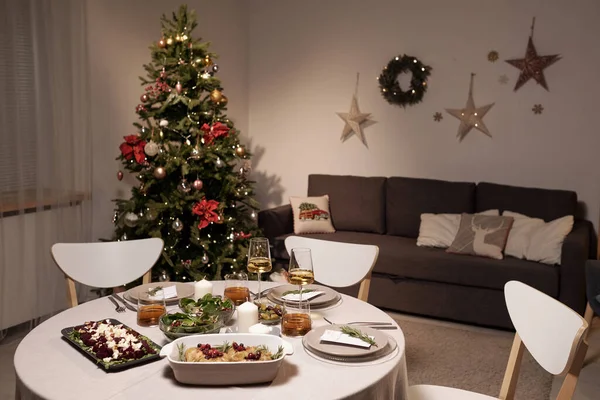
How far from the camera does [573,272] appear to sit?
12.0 feet

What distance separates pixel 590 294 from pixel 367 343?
2.33 m

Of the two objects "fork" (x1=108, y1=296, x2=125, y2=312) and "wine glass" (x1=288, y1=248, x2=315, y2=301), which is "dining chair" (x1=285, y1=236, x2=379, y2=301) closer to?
"wine glass" (x1=288, y1=248, x2=315, y2=301)

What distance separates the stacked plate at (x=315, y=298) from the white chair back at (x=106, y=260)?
724mm

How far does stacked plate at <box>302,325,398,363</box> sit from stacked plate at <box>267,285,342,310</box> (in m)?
0.28

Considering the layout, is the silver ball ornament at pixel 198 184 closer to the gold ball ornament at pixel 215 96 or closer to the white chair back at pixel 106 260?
the gold ball ornament at pixel 215 96

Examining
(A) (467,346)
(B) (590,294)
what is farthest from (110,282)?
(B) (590,294)

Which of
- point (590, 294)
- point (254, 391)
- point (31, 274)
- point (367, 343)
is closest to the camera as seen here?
point (254, 391)

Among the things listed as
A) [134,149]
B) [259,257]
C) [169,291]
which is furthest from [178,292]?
[134,149]

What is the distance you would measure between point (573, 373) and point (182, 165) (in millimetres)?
2712

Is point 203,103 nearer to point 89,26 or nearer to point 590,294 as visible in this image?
point 89,26

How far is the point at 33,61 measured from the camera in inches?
142

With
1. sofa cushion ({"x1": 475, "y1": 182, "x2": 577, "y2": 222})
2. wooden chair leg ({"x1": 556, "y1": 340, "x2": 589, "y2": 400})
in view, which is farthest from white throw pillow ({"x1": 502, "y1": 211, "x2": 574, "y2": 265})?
wooden chair leg ({"x1": 556, "y1": 340, "x2": 589, "y2": 400})

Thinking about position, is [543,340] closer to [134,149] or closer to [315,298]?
[315,298]

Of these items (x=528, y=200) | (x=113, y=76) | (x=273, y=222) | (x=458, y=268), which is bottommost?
(x=458, y=268)
